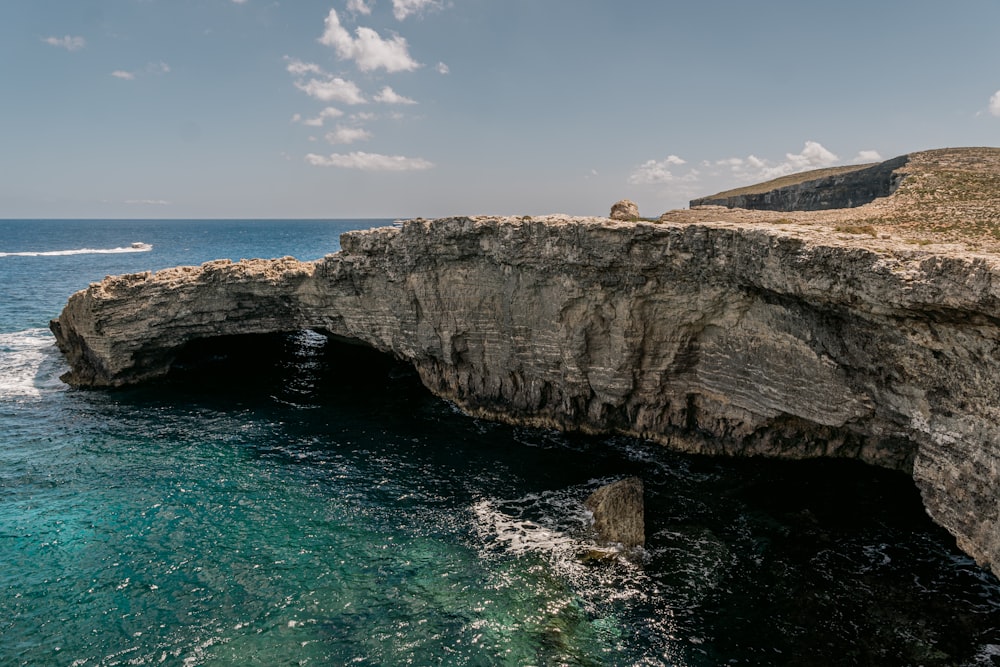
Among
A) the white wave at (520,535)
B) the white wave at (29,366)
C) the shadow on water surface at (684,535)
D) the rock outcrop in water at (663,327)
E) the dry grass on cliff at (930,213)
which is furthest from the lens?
the white wave at (29,366)

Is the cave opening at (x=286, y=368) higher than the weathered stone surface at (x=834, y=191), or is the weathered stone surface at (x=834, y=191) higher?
the weathered stone surface at (x=834, y=191)

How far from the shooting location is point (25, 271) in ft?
338

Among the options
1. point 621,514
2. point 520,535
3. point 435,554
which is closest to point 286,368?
point 435,554

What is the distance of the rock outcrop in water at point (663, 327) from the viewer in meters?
18.1

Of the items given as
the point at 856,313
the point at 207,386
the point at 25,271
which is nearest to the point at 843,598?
the point at 856,313

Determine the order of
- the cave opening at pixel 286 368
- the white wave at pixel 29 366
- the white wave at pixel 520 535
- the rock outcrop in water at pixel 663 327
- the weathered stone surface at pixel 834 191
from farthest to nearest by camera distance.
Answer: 1. the weathered stone surface at pixel 834 191
2. the cave opening at pixel 286 368
3. the white wave at pixel 29 366
4. the white wave at pixel 520 535
5. the rock outcrop in water at pixel 663 327

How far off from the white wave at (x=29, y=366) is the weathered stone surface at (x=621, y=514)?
1526 inches

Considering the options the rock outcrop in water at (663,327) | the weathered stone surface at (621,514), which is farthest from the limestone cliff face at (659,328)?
the weathered stone surface at (621,514)

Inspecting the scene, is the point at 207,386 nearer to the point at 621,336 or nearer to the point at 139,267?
the point at 621,336

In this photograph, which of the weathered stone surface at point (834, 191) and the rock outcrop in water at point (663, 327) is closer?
the rock outcrop in water at point (663, 327)

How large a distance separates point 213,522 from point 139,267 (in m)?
106

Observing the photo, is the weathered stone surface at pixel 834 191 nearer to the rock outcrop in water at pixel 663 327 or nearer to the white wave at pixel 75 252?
the rock outcrop in water at pixel 663 327

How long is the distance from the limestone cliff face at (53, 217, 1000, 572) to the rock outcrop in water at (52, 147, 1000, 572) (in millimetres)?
85

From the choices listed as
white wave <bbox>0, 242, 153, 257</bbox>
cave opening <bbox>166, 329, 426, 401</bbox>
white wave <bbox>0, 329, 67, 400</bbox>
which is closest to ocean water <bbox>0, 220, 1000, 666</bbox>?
cave opening <bbox>166, 329, 426, 401</bbox>
